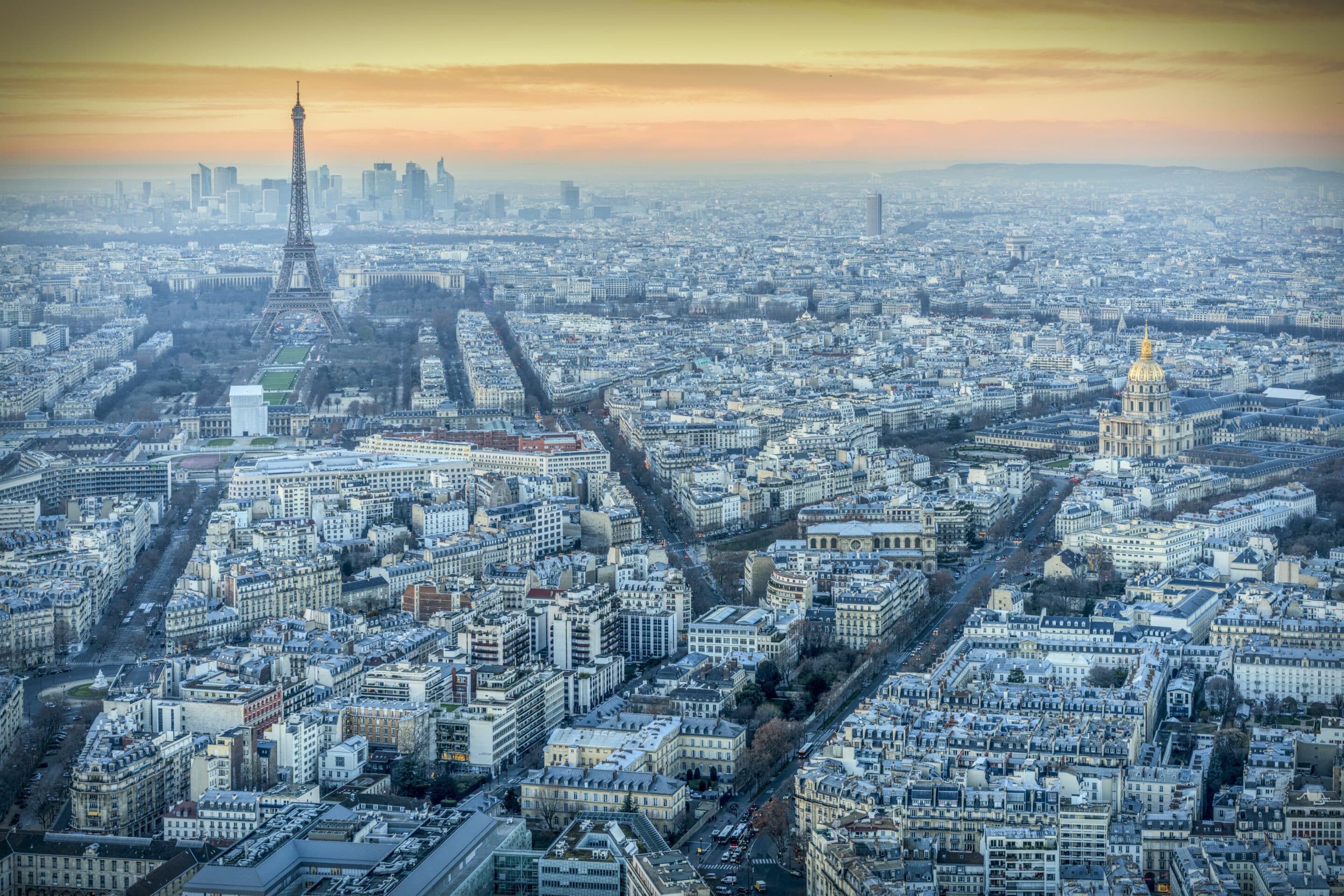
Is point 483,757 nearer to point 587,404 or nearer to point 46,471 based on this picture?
point 46,471

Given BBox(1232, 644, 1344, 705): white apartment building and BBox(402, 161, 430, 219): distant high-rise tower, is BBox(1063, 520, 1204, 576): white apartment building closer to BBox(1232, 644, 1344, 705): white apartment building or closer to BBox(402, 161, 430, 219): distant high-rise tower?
BBox(1232, 644, 1344, 705): white apartment building

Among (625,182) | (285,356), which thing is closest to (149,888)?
(285,356)

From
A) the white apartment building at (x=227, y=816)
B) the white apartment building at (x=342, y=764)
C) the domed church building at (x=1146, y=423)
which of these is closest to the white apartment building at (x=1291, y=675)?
the white apartment building at (x=342, y=764)

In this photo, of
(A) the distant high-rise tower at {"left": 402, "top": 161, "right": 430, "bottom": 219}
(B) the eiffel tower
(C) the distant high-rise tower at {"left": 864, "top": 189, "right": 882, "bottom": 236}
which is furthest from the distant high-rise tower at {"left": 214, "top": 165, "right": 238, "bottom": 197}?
(C) the distant high-rise tower at {"left": 864, "top": 189, "right": 882, "bottom": 236}

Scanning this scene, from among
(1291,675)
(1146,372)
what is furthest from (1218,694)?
(1146,372)

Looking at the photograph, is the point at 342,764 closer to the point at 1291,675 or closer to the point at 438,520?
the point at 1291,675

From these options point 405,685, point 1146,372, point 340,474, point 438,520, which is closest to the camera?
point 405,685

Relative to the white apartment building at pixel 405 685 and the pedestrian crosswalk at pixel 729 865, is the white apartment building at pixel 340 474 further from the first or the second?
the pedestrian crosswalk at pixel 729 865
